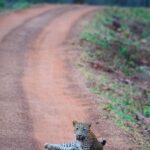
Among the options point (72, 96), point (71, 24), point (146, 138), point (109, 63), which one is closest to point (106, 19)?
point (71, 24)

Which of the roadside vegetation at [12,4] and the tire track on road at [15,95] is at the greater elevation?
the tire track on road at [15,95]

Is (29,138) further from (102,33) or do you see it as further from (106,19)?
(106,19)

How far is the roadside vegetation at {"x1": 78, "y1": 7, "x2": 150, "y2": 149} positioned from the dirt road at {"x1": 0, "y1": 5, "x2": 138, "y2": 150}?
60cm

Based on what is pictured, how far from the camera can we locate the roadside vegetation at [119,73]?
38.3 feet

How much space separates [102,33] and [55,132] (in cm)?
1307

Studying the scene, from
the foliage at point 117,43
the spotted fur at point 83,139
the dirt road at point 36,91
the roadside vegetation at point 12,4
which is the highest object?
the spotted fur at point 83,139

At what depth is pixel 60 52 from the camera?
17.9 m

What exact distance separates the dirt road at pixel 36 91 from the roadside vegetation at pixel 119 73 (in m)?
0.60

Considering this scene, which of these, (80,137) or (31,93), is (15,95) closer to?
(31,93)

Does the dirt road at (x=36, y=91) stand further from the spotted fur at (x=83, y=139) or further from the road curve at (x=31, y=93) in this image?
the spotted fur at (x=83, y=139)

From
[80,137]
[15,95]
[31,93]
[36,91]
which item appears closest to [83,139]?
[80,137]

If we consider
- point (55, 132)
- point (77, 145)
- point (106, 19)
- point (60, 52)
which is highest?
point (77, 145)

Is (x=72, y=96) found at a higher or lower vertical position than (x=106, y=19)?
higher

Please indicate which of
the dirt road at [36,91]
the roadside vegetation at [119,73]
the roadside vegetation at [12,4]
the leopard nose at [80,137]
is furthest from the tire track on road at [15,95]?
the roadside vegetation at [12,4]
